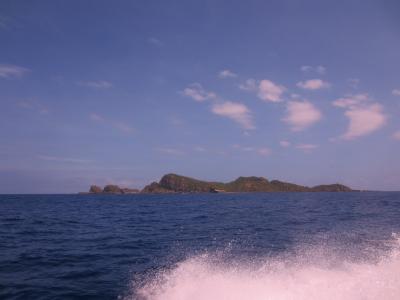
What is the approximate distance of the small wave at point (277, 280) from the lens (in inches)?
421

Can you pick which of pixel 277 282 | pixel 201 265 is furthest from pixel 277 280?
pixel 201 265

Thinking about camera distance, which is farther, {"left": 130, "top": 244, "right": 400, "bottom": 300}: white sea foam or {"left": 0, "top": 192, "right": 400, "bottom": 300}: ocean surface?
{"left": 0, "top": 192, "right": 400, "bottom": 300}: ocean surface

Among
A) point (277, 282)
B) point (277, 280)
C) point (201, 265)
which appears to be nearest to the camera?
point (277, 282)

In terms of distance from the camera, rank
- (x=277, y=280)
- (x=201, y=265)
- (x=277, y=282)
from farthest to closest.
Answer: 1. (x=201, y=265)
2. (x=277, y=280)
3. (x=277, y=282)

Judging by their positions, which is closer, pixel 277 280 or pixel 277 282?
pixel 277 282

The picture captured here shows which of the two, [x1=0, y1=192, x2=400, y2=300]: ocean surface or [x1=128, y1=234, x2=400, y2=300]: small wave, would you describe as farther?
[x1=0, y1=192, x2=400, y2=300]: ocean surface

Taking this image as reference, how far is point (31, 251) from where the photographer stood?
1902 cm

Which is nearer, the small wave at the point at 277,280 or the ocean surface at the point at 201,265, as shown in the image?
the small wave at the point at 277,280

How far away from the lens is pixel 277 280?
12.4 metres

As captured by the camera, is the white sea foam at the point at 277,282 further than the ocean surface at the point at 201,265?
No

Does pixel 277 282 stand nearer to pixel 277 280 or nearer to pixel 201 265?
pixel 277 280

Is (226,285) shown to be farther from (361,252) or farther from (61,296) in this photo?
(361,252)

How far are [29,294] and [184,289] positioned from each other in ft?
17.8

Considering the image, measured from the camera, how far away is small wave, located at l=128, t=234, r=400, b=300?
10703mm
